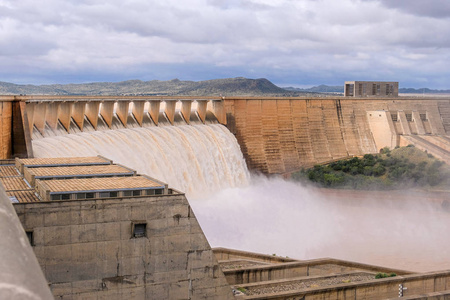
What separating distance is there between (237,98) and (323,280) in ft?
80.2

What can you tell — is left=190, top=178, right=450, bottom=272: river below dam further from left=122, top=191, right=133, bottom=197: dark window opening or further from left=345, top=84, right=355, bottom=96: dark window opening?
left=345, top=84, right=355, bottom=96: dark window opening

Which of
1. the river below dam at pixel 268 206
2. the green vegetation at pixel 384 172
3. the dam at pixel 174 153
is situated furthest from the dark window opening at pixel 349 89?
the river below dam at pixel 268 206

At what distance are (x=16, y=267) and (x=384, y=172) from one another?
40651mm

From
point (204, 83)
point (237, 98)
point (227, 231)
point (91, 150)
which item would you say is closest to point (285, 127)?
point (237, 98)

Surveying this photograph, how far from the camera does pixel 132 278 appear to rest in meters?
10.9

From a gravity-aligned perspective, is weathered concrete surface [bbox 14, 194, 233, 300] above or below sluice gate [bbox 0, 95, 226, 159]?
below

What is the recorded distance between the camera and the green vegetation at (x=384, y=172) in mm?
38906

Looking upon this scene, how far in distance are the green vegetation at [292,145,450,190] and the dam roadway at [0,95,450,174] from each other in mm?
1602

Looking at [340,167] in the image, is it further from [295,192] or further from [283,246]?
[283,246]

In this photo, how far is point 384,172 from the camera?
4134cm

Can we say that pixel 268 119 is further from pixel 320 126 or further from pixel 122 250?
pixel 122 250

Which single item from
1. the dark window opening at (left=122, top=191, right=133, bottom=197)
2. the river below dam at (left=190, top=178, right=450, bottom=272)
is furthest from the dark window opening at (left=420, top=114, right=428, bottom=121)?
the dark window opening at (left=122, top=191, right=133, bottom=197)

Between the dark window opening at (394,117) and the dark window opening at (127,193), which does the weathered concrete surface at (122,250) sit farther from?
the dark window opening at (394,117)

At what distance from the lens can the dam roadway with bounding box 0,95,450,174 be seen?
2581 cm
